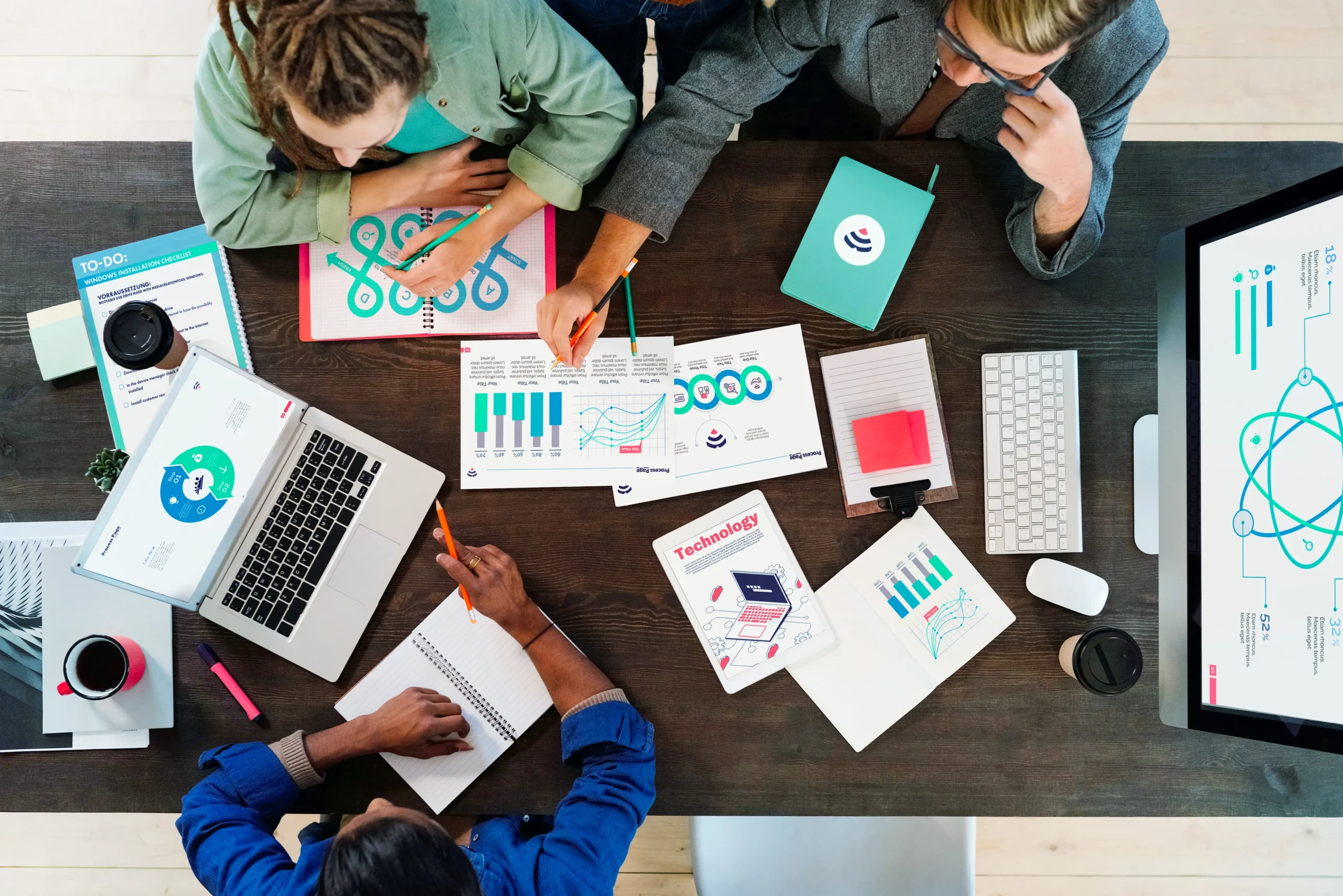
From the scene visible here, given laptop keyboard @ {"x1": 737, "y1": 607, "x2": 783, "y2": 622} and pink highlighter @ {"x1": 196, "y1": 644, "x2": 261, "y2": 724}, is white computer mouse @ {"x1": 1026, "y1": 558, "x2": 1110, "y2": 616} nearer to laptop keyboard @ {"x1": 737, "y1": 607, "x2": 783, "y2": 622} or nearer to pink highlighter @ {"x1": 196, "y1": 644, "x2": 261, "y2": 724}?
laptop keyboard @ {"x1": 737, "y1": 607, "x2": 783, "y2": 622}

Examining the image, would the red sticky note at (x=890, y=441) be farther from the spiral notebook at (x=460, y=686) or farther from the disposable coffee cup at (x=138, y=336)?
the disposable coffee cup at (x=138, y=336)

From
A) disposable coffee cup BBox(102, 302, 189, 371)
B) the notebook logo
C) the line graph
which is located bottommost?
the line graph

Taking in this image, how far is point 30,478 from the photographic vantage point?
1.18 meters

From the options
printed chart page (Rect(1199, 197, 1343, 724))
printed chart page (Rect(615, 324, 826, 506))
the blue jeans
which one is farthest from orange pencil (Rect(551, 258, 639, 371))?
printed chart page (Rect(1199, 197, 1343, 724))

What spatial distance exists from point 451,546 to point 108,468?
475mm

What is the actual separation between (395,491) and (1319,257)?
3.71ft

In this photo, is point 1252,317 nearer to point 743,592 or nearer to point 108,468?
point 743,592

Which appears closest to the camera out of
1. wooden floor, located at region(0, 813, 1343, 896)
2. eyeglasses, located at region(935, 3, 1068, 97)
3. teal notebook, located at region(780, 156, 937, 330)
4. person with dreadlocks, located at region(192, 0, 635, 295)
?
person with dreadlocks, located at region(192, 0, 635, 295)

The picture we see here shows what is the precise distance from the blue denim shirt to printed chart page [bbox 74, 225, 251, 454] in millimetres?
491

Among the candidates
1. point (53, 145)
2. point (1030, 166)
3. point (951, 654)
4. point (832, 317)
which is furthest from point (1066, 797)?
point (53, 145)

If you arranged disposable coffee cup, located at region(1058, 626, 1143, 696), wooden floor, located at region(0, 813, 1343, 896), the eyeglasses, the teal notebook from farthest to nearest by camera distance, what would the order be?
wooden floor, located at region(0, 813, 1343, 896)
the teal notebook
disposable coffee cup, located at region(1058, 626, 1143, 696)
the eyeglasses

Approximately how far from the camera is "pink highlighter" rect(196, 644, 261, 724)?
1127 millimetres

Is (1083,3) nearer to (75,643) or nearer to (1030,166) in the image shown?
(1030,166)

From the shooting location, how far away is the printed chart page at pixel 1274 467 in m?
0.85
